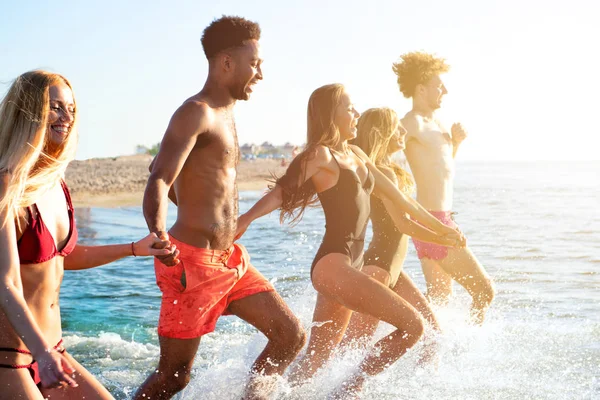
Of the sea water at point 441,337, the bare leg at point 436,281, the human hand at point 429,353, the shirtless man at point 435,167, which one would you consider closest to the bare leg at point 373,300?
the sea water at point 441,337

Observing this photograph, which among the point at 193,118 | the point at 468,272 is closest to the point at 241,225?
the point at 193,118

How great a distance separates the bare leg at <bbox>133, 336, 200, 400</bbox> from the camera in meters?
4.83

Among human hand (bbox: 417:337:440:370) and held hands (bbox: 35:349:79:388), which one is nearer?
held hands (bbox: 35:349:79:388)

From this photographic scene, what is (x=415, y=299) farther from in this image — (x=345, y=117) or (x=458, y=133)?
(x=458, y=133)

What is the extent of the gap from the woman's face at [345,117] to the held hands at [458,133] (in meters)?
2.34

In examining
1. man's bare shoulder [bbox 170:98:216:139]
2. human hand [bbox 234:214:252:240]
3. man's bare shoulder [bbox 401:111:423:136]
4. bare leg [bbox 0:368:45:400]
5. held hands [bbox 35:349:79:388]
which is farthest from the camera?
man's bare shoulder [bbox 401:111:423:136]

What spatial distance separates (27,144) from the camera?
3.56 meters

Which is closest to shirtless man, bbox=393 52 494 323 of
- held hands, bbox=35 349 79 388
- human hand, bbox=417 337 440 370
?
human hand, bbox=417 337 440 370

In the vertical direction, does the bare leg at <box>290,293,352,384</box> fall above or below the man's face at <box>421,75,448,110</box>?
below

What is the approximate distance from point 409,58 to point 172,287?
4136mm

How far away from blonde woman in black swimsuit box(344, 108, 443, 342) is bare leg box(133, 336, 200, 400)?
1.95m

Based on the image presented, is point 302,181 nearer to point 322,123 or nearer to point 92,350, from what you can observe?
point 322,123

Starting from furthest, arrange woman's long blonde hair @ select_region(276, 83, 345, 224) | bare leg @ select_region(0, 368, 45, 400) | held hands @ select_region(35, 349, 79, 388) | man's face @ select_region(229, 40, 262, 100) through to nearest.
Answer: woman's long blonde hair @ select_region(276, 83, 345, 224) < man's face @ select_region(229, 40, 262, 100) < bare leg @ select_region(0, 368, 45, 400) < held hands @ select_region(35, 349, 79, 388)

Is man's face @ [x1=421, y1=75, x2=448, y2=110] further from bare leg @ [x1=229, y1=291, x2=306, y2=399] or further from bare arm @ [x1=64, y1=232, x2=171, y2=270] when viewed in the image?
bare arm @ [x1=64, y1=232, x2=171, y2=270]
